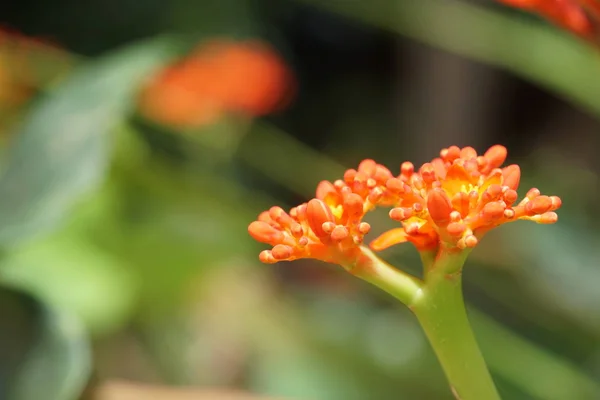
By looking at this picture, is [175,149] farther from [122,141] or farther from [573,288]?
[573,288]

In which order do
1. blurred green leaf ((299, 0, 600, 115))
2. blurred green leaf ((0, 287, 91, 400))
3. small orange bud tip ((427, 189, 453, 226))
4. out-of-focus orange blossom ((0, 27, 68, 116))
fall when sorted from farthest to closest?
out-of-focus orange blossom ((0, 27, 68, 116)) → blurred green leaf ((299, 0, 600, 115)) → blurred green leaf ((0, 287, 91, 400)) → small orange bud tip ((427, 189, 453, 226))

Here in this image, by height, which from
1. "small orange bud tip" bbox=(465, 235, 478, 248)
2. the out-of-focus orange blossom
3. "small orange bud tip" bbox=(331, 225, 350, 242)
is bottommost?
the out-of-focus orange blossom

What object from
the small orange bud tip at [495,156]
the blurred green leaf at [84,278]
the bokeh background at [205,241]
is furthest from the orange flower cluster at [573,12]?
the blurred green leaf at [84,278]

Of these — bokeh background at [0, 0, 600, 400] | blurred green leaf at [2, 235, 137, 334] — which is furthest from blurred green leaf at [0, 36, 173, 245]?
blurred green leaf at [2, 235, 137, 334]

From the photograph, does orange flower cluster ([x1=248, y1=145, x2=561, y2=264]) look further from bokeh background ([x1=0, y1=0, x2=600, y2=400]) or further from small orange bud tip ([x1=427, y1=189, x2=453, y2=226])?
bokeh background ([x1=0, y1=0, x2=600, y2=400])

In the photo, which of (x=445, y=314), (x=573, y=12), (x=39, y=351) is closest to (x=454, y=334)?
(x=445, y=314)

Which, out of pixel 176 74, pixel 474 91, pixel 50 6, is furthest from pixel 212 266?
pixel 474 91

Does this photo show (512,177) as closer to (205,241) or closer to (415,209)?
(415,209)
